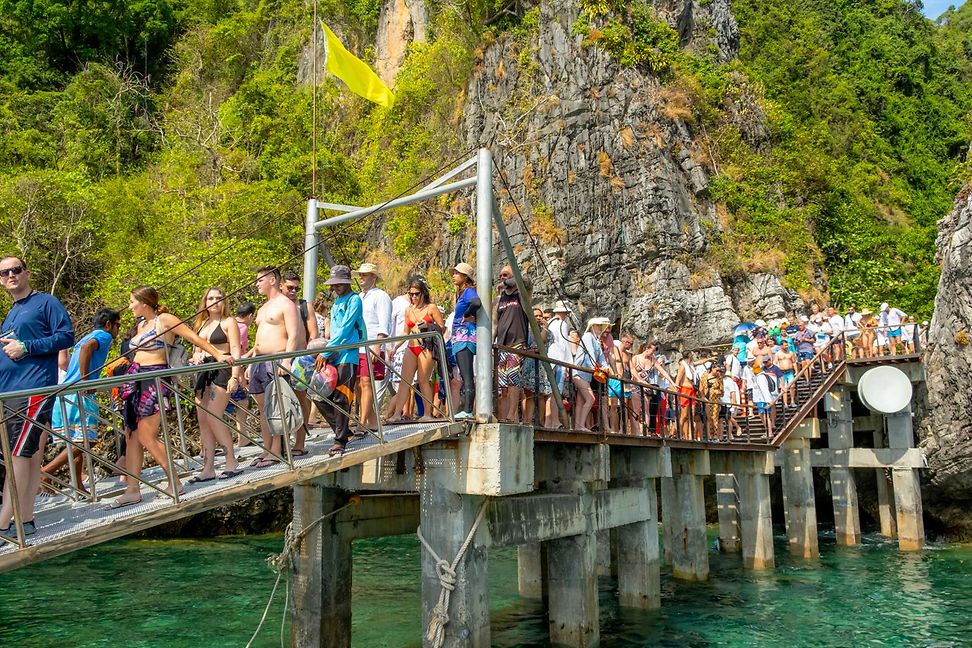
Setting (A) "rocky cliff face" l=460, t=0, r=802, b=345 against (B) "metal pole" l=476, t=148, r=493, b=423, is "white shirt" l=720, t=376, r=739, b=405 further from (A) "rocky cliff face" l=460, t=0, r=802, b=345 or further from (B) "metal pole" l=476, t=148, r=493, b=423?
(B) "metal pole" l=476, t=148, r=493, b=423

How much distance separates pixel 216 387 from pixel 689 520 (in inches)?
423

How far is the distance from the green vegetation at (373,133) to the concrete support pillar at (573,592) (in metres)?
16.5

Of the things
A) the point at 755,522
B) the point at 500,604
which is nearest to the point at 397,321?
the point at 500,604

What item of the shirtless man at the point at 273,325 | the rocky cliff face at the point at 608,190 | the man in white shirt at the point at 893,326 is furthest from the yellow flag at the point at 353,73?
the man in white shirt at the point at 893,326

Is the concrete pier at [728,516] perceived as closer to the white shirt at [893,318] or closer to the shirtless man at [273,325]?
the white shirt at [893,318]

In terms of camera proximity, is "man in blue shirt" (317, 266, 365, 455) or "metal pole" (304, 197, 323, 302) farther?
"metal pole" (304, 197, 323, 302)

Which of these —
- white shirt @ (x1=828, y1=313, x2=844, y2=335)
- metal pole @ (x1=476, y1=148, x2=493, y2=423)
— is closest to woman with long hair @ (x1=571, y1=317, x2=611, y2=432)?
metal pole @ (x1=476, y1=148, x2=493, y2=423)

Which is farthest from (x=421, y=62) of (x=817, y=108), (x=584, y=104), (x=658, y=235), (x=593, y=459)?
(x=593, y=459)

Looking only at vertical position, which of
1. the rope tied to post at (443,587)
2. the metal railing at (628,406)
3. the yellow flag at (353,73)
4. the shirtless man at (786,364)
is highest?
the yellow flag at (353,73)

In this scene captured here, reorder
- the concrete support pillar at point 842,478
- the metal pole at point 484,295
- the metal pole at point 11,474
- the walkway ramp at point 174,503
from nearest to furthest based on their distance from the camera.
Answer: the metal pole at point 11,474 → the walkway ramp at point 174,503 → the metal pole at point 484,295 → the concrete support pillar at point 842,478

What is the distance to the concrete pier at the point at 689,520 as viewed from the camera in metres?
15.5

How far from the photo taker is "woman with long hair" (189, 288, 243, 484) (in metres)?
7.41

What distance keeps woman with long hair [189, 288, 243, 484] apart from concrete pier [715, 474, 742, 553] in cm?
1496

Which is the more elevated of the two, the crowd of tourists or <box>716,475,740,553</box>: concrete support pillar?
the crowd of tourists
